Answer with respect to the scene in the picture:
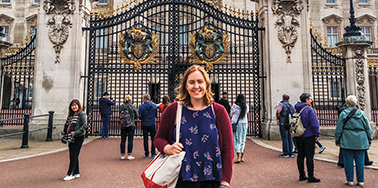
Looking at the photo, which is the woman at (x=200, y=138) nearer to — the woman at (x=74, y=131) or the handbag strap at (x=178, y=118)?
the handbag strap at (x=178, y=118)

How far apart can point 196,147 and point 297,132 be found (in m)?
3.52

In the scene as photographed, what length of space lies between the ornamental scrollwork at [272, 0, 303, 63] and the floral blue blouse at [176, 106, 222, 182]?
9.10 metres

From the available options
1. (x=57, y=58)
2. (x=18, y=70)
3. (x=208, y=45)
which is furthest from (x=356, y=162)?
(x=18, y=70)

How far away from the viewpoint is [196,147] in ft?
7.22

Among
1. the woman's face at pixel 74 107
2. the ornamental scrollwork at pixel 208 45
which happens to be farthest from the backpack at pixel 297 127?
the ornamental scrollwork at pixel 208 45

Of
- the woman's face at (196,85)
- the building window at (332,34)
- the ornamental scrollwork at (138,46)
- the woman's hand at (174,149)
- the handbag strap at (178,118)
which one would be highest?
the building window at (332,34)

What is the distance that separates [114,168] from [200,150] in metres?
4.40

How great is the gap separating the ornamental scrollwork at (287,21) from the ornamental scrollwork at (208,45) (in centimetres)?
233

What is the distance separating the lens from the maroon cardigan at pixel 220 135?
7.28 feet

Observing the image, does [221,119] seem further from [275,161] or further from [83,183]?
[275,161]

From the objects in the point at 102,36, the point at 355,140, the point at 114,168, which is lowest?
the point at 114,168

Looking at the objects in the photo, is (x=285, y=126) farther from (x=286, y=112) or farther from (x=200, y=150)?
(x=200, y=150)

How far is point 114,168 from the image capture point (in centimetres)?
591

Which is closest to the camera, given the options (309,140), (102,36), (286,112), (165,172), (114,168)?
(165,172)
